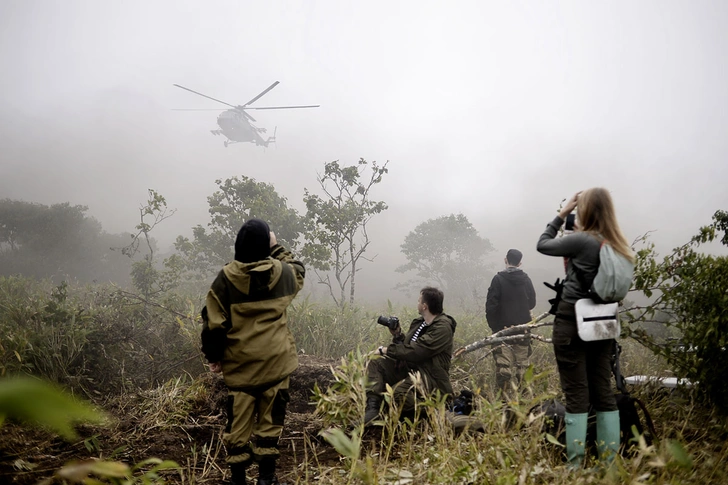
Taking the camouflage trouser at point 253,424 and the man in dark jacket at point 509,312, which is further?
the man in dark jacket at point 509,312

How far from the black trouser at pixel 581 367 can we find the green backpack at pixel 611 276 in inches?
8.2

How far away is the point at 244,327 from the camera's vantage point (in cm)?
278

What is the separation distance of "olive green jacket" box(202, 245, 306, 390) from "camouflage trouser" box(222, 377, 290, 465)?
0.09m

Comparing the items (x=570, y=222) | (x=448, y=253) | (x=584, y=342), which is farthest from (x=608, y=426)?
(x=448, y=253)

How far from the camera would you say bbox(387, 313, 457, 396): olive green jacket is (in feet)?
12.3

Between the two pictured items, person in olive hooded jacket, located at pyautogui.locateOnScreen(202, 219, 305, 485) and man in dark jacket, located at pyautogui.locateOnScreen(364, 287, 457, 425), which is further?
man in dark jacket, located at pyautogui.locateOnScreen(364, 287, 457, 425)

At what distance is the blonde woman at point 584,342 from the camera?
2.57 m

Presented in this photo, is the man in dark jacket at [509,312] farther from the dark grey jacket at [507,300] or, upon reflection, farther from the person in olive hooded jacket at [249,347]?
the person in olive hooded jacket at [249,347]

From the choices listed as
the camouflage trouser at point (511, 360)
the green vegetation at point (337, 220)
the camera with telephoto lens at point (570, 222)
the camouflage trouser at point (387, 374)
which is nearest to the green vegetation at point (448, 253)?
the green vegetation at point (337, 220)

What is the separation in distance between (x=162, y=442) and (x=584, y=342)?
3.42 meters

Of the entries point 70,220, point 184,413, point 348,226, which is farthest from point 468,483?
point 70,220

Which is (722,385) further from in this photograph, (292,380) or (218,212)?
(218,212)

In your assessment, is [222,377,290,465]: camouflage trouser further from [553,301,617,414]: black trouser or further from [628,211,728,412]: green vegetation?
[628,211,728,412]: green vegetation

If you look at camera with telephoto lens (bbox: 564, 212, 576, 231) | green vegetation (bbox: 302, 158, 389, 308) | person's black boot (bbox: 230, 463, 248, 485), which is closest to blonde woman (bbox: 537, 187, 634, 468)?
camera with telephoto lens (bbox: 564, 212, 576, 231)
